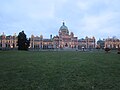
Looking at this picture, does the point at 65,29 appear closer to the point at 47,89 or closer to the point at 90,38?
the point at 90,38

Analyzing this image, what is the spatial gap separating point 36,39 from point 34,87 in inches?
6087

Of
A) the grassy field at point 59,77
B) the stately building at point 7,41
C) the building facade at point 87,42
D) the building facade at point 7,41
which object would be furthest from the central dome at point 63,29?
the grassy field at point 59,77

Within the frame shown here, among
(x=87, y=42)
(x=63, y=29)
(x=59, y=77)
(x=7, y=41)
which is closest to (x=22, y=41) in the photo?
(x=59, y=77)

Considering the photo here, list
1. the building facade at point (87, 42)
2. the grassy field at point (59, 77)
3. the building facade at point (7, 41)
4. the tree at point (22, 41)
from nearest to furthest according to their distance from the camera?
1. the grassy field at point (59, 77)
2. the tree at point (22, 41)
3. the building facade at point (7, 41)
4. the building facade at point (87, 42)

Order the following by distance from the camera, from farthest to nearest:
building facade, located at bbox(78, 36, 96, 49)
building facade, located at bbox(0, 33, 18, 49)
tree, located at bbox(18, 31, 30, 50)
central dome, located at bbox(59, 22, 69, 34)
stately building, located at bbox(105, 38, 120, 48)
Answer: stately building, located at bbox(105, 38, 120, 48) < building facade, located at bbox(78, 36, 96, 49) < central dome, located at bbox(59, 22, 69, 34) < building facade, located at bbox(0, 33, 18, 49) < tree, located at bbox(18, 31, 30, 50)

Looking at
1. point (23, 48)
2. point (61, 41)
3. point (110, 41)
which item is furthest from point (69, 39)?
point (23, 48)

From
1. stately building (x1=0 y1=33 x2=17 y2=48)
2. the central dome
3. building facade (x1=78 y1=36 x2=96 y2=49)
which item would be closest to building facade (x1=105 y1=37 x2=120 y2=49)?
building facade (x1=78 y1=36 x2=96 y2=49)

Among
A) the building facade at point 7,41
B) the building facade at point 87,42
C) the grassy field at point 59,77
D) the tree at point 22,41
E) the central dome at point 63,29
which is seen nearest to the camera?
the grassy field at point 59,77

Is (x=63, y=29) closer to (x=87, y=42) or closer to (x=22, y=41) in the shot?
(x=87, y=42)

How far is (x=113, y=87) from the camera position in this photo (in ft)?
26.0

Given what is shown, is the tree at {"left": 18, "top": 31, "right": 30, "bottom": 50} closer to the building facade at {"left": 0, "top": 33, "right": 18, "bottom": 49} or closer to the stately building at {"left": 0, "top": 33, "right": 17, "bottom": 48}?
the building facade at {"left": 0, "top": 33, "right": 18, "bottom": 49}

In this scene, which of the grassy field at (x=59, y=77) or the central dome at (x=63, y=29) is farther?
the central dome at (x=63, y=29)

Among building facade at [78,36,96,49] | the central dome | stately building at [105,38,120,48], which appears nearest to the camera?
the central dome

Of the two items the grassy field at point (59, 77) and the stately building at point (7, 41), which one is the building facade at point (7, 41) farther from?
the grassy field at point (59, 77)
